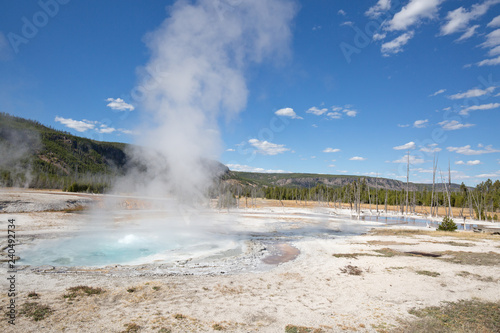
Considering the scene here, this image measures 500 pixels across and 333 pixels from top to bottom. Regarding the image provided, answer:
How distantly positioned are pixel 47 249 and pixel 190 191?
473 inches

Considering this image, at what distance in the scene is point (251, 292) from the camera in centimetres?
955

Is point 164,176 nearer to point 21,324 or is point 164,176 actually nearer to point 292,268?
point 292,268

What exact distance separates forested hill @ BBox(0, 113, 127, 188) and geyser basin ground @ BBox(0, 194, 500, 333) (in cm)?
8498

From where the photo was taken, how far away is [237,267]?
13516 millimetres

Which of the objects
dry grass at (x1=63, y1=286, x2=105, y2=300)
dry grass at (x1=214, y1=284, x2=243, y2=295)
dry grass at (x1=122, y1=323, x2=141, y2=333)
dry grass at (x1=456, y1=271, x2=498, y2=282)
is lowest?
dry grass at (x1=63, y1=286, x2=105, y2=300)

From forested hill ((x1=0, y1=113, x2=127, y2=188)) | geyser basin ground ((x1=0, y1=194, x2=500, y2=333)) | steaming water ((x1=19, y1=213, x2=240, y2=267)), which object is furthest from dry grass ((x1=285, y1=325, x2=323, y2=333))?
forested hill ((x1=0, y1=113, x2=127, y2=188))

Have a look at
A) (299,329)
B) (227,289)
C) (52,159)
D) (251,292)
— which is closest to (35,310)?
(227,289)

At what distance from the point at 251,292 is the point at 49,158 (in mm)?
144831

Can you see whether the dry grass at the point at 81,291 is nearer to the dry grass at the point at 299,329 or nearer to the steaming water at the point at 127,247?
the steaming water at the point at 127,247

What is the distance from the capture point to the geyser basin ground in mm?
7000

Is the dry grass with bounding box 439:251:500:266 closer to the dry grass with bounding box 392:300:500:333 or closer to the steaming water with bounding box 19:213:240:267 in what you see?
the dry grass with bounding box 392:300:500:333

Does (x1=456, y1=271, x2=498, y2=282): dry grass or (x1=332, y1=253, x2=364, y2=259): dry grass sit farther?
(x1=332, y1=253, x2=364, y2=259): dry grass

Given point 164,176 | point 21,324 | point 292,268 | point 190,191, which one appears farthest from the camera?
point 190,191

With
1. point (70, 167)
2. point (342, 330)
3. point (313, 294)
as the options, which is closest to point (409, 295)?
point (313, 294)
